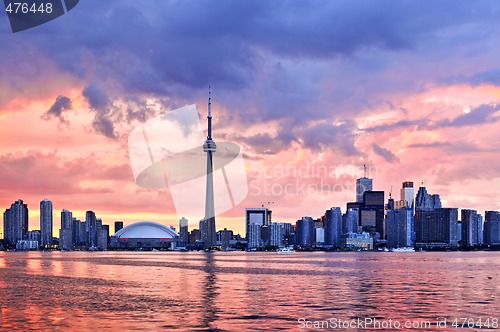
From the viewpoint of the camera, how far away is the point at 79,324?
2339 inches

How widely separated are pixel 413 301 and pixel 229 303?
2177cm

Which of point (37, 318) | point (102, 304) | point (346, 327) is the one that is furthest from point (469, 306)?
point (37, 318)

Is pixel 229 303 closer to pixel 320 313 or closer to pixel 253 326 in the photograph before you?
pixel 320 313

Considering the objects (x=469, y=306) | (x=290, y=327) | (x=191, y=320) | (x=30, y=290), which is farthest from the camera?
(x=30, y=290)

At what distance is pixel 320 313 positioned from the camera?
66.0 meters

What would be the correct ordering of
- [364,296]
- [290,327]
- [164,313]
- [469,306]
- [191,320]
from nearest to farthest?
1. [290,327]
2. [191,320]
3. [164,313]
4. [469,306]
5. [364,296]

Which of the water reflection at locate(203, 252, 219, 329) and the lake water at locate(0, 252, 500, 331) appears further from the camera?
the water reflection at locate(203, 252, 219, 329)

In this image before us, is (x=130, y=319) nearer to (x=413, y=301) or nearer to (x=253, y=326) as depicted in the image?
(x=253, y=326)

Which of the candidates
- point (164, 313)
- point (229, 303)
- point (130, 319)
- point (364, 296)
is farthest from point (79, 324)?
point (364, 296)

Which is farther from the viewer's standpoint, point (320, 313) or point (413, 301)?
point (413, 301)

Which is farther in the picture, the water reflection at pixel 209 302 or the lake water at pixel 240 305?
the water reflection at pixel 209 302

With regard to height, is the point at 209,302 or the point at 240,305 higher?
the point at 240,305

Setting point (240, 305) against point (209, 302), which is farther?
point (209, 302)

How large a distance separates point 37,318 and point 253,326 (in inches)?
863
